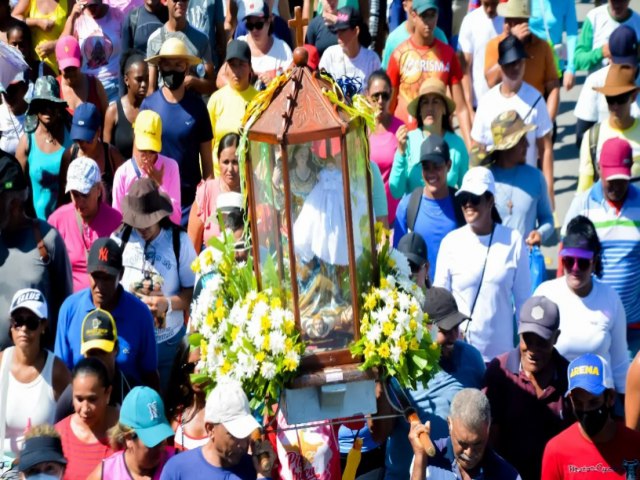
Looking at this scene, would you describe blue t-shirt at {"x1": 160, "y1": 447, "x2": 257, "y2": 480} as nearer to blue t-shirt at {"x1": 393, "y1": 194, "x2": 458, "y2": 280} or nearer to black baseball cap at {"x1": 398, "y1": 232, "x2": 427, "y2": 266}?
black baseball cap at {"x1": 398, "y1": 232, "x2": 427, "y2": 266}

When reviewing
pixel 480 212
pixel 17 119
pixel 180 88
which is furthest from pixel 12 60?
pixel 480 212

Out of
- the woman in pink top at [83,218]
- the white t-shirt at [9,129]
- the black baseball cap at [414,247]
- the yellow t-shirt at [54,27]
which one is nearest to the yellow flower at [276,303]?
the black baseball cap at [414,247]

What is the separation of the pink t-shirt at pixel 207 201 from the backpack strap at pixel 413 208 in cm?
140

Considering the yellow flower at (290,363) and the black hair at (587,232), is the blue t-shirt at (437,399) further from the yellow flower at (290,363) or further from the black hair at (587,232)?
the yellow flower at (290,363)

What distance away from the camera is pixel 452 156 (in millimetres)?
12000

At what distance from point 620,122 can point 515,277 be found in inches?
92.6

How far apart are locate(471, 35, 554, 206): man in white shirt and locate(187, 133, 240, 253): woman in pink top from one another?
226cm

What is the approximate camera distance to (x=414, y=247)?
10.1 meters

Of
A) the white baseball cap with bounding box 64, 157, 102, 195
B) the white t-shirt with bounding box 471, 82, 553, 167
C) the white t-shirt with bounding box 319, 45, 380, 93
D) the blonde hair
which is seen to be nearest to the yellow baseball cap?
the white baseball cap with bounding box 64, 157, 102, 195

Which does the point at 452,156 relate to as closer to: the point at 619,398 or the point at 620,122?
the point at 620,122

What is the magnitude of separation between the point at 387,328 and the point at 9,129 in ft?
20.8

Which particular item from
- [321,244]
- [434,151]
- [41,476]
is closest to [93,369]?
[41,476]

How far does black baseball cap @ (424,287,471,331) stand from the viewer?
358 inches

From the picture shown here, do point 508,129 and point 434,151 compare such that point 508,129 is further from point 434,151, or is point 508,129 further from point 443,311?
point 443,311
